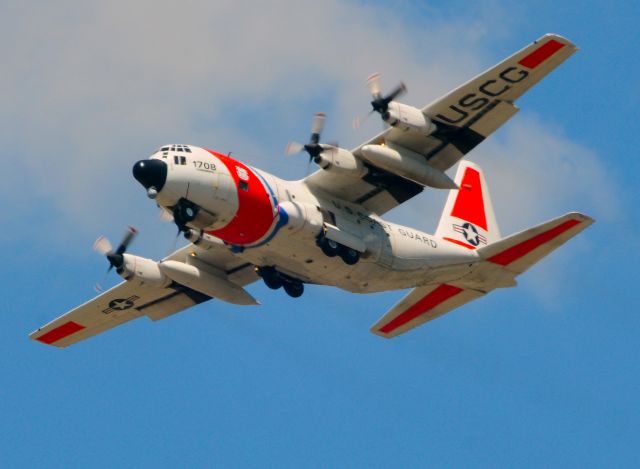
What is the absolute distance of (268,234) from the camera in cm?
3244

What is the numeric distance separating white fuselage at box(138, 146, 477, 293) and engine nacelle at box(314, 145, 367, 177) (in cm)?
101

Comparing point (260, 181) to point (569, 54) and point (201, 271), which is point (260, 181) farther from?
point (569, 54)

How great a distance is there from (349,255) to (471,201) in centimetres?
607

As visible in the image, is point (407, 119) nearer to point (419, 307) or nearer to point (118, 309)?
point (419, 307)

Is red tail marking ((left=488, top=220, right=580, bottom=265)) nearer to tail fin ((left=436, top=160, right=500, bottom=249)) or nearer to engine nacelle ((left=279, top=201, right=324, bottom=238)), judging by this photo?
tail fin ((left=436, top=160, right=500, bottom=249))

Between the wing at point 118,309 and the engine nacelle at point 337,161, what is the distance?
463cm

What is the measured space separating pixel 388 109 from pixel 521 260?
225 inches

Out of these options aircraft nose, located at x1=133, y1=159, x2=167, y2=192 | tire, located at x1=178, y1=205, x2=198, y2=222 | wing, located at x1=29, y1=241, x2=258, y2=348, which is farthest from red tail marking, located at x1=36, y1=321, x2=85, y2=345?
aircraft nose, located at x1=133, y1=159, x2=167, y2=192

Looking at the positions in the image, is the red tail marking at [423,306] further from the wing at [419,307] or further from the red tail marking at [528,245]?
the red tail marking at [528,245]

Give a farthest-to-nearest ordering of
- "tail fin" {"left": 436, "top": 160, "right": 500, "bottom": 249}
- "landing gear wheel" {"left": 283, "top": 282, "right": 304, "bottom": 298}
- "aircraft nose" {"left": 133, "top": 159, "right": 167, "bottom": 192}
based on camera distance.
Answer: "tail fin" {"left": 436, "top": 160, "right": 500, "bottom": 249} < "landing gear wheel" {"left": 283, "top": 282, "right": 304, "bottom": 298} < "aircraft nose" {"left": 133, "top": 159, "right": 167, "bottom": 192}

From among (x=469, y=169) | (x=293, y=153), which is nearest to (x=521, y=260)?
(x=469, y=169)

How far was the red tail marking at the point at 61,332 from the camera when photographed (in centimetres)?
3800

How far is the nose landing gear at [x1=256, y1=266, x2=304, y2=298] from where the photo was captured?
34062 millimetres

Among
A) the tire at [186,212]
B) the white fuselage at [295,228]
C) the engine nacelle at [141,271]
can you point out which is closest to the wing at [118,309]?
the engine nacelle at [141,271]
